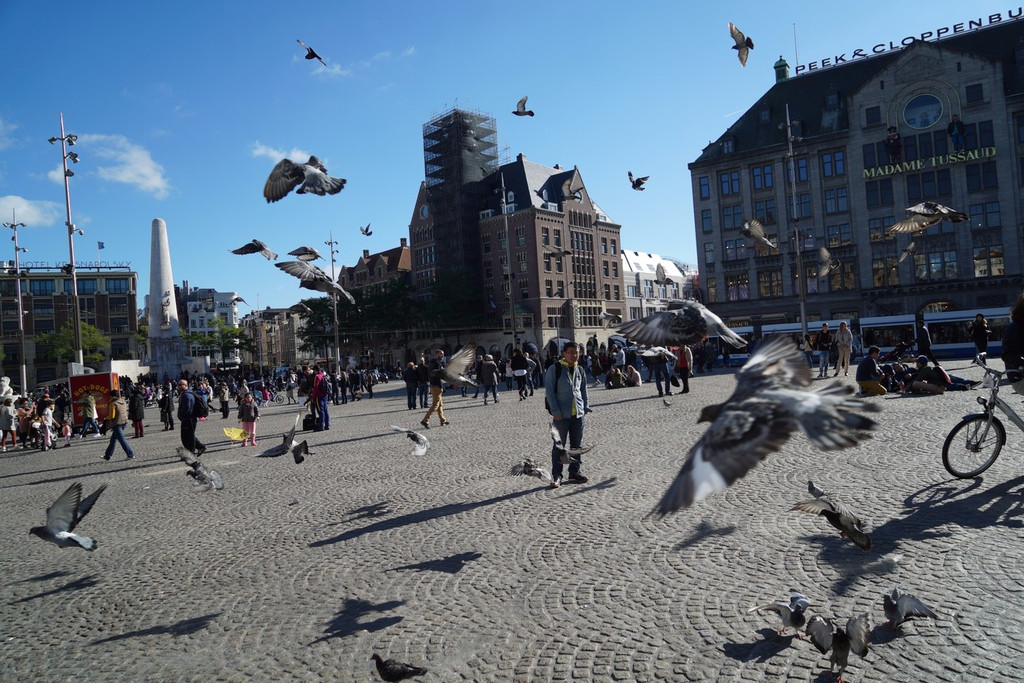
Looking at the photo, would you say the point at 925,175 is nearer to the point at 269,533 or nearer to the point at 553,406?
the point at 553,406

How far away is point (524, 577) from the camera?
550cm

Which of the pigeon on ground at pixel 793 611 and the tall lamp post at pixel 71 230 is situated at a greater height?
the tall lamp post at pixel 71 230

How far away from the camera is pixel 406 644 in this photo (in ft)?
14.7

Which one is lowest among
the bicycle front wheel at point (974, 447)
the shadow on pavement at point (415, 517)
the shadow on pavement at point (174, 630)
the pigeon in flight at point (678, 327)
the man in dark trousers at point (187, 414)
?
the shadow on pavement at point (174, 630)

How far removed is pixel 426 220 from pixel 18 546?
72.1 meters

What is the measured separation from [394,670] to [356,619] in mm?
1121

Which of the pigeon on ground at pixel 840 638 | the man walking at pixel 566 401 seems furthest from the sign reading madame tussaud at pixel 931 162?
the pigeon on ground at pixel 840 638

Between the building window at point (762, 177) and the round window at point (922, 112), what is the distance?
998 centimetres

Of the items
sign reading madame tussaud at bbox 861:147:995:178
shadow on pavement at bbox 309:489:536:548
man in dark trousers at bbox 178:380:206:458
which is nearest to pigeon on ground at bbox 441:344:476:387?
shadow on pavement at bbox 309:489:536:548

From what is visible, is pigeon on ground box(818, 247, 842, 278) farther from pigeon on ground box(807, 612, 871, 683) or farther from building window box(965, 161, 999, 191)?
building window box(965, 161, 999, 191)

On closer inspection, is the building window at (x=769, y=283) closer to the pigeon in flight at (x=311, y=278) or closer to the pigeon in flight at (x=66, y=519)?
the pigeon in flight at (x=311, y=278)

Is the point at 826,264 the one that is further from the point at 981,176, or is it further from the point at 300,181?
the point at 981,176

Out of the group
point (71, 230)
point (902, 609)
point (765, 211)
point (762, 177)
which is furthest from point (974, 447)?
point (762, 177)

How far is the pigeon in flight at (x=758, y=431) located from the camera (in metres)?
2.89
